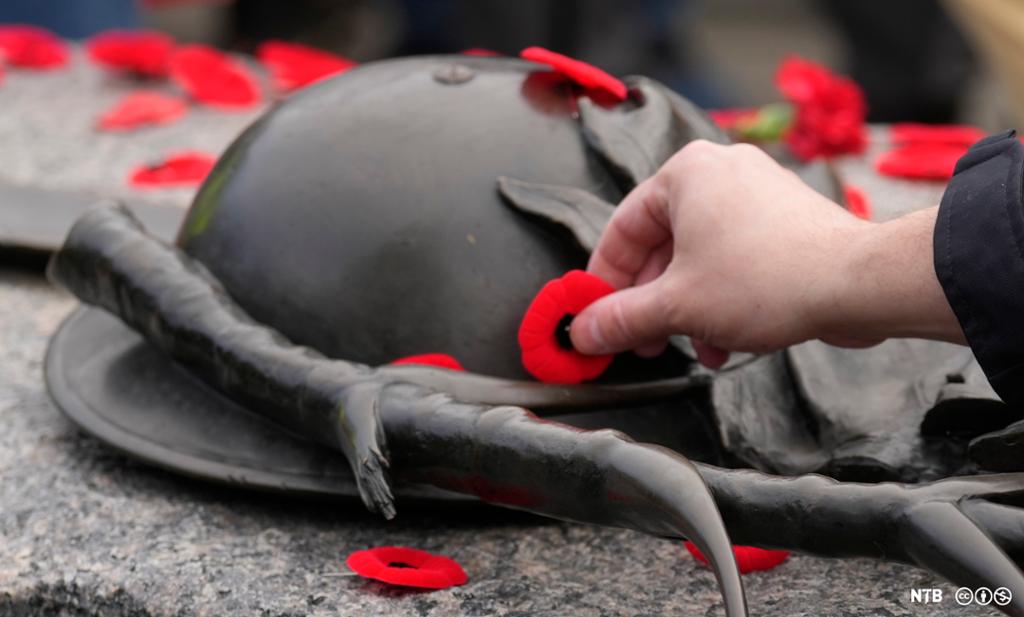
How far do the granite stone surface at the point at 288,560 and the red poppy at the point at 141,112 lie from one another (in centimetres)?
121

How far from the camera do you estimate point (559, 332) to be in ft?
4.24

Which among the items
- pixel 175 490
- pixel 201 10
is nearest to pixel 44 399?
pixel 175 490

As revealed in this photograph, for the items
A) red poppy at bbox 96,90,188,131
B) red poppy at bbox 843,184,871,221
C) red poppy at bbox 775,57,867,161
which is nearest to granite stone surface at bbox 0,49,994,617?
red poppy at bbox 843,184,871,221

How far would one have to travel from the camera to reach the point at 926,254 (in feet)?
3.48

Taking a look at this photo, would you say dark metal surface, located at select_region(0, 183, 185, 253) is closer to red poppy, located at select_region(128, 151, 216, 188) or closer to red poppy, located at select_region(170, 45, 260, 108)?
red poppy, located at select_region(128, 151, 216, 188)

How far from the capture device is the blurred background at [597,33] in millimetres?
4426

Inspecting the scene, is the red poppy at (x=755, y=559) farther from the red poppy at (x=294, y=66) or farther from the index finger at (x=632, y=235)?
the red poppy at (x=294, y=66)

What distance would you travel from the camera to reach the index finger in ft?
4.01

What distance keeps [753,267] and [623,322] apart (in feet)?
0.49

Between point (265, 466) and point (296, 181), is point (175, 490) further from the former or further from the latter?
point (296, 181)

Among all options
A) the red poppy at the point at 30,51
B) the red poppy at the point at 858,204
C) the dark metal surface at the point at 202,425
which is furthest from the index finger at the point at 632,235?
the red poppy at the point at 30,51

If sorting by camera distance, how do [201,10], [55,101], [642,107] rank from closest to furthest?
[642,107]
[55,101]
[201,10]

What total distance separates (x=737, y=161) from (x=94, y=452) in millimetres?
807

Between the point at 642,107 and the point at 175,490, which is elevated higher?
the point at 642,107
